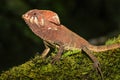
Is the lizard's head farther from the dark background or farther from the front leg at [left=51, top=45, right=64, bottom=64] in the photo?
the dark background

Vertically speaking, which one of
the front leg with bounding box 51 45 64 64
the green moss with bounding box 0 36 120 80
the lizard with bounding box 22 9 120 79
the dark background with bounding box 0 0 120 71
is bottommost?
the green moss with bounding box 0 36 120 80

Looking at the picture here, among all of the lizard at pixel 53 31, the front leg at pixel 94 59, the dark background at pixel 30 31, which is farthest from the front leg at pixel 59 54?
the dark background at pixel 30 31

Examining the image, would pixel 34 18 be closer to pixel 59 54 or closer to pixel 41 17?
pixel 41 17

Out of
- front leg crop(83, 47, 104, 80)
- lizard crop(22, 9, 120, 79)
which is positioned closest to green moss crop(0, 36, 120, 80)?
front leg crop(83, 47, 104, 80)

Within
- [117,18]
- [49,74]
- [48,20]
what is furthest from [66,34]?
[117,18]

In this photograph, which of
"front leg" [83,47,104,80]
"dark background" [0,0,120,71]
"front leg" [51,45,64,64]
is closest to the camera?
"front leg" [83,47,104,80]

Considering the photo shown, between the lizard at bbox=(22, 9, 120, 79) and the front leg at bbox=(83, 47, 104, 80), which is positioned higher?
the lizard at bbox=(22, 9, 120, 79)
